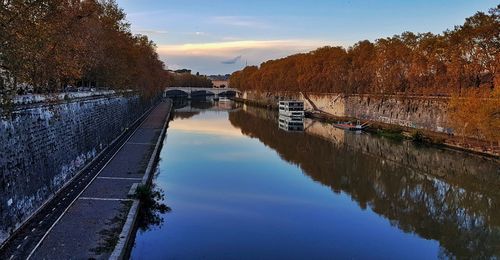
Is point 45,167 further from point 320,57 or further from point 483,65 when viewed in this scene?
point 320,57

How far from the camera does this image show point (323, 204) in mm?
17062

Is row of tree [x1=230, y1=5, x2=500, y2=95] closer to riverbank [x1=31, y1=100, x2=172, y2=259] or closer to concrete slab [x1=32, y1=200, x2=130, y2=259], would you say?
riverbank [x1=31, y1=100, x2=172, y2=259]

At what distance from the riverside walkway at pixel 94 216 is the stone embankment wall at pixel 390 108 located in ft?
77.2

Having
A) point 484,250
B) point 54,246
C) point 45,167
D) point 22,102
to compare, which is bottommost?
point 484,250

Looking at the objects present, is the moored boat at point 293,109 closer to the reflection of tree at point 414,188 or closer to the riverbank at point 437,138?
the riverbank at point 437,138

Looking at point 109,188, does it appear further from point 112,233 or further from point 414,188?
point 414,188

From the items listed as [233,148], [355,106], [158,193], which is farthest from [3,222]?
[355,106]

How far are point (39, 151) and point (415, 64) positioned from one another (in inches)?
1294

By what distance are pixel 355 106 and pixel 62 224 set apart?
43760mm

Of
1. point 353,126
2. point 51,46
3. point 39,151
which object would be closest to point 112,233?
point 39,151

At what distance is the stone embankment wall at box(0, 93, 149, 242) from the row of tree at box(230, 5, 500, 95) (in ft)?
74.6

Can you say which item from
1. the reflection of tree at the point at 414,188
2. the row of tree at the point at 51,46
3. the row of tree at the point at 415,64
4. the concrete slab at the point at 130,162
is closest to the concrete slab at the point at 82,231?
the row of tree at the point at 51,46

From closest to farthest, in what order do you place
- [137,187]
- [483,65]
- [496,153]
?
[137,187], [496,153], [483,65]

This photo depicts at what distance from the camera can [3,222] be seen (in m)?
10.0
